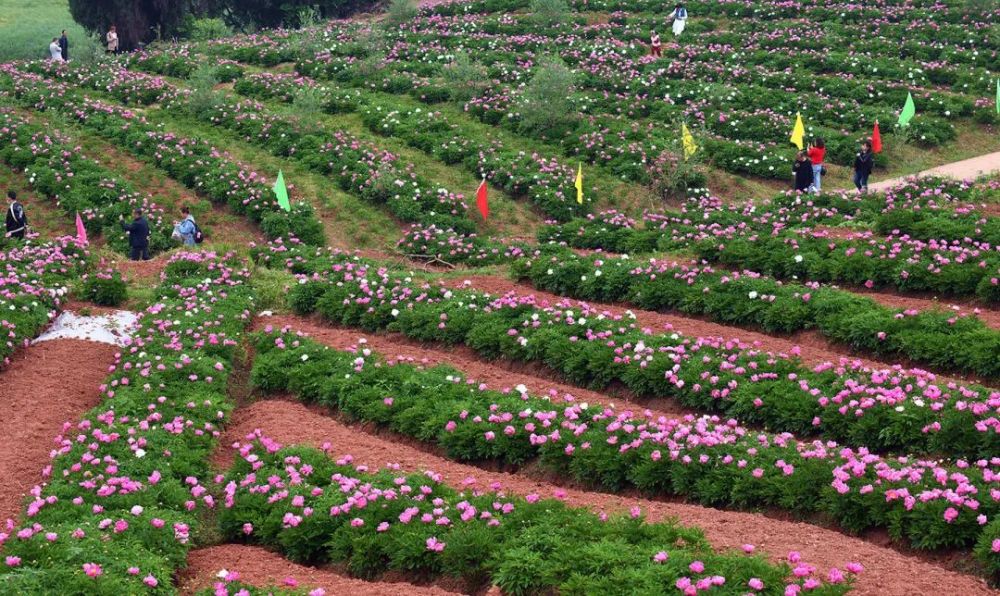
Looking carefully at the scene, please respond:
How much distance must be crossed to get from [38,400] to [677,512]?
794cm

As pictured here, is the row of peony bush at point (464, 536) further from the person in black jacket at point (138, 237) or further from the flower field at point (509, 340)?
the person in black jacket at point (138, 237)

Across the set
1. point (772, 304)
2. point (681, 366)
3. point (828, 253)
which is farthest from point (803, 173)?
point (681, 366)

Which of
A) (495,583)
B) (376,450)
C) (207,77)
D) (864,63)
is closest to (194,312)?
(376,450)

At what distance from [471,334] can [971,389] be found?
6.25 metres

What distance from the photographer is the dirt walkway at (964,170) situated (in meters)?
22.0

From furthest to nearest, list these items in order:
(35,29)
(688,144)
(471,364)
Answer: (35,29)
(688,144)
(471,364)

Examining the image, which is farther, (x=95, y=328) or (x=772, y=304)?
(x=95, y=328)

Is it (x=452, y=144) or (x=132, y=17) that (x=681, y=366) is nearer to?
(x=452, y=144)

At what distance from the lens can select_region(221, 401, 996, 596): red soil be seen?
8344 millimetres

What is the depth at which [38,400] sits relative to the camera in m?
13.3

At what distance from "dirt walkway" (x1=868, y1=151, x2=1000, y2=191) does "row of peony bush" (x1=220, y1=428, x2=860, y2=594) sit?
46.1ft

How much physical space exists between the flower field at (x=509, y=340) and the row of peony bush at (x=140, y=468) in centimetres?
4

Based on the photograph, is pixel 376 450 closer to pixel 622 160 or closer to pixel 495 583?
pixel 495 583

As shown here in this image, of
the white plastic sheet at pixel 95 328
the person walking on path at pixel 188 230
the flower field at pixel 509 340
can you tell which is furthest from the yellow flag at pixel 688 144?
the white plastic sheet at pixel 95 328
